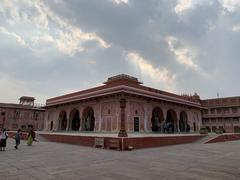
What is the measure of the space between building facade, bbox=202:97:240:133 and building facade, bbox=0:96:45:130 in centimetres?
3710

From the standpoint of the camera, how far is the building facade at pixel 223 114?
41.2 meters

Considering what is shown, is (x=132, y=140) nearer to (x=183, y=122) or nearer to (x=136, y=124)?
(x=136, y=124)

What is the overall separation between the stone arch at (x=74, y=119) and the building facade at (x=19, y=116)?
15978 mm

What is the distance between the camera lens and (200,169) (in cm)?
666

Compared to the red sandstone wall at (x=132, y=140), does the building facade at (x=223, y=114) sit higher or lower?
higher

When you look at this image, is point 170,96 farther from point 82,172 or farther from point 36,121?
point 36,121

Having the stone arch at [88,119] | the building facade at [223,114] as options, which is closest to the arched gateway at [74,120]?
the stone arch at [88,119]

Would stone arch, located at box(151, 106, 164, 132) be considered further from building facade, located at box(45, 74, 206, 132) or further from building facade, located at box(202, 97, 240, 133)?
building facade, located at box(202, 97, 240, 133)

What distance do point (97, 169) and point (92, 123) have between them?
19012 millimetres

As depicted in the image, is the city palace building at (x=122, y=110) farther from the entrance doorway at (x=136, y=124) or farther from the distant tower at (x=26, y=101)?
the distant tower at (x=26, y=101)

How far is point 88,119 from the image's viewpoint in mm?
25375

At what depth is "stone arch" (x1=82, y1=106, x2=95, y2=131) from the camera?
81.8 ft

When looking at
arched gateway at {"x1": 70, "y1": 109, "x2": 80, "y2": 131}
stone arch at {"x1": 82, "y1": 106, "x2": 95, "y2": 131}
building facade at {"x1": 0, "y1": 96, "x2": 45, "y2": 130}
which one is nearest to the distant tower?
building facade at {"x1": 0, "y1": 96, "x2": 45, "y2": 130}

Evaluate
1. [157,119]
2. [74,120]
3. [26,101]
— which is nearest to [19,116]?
[26,101]
